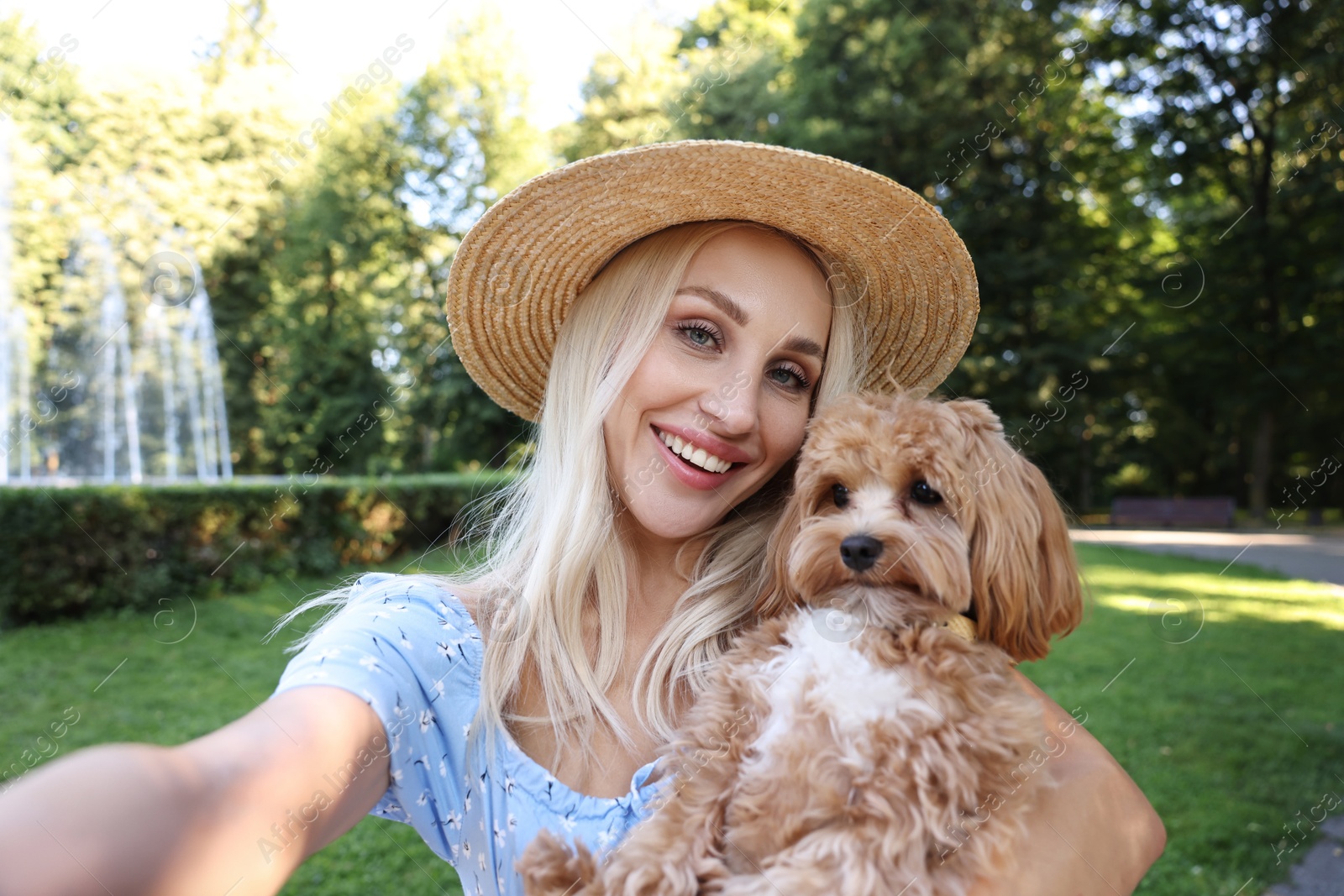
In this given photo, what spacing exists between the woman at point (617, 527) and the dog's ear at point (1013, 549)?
247 millimetres

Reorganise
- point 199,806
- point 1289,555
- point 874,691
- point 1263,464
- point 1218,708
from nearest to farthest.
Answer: point 199,806
point 874,691
point 1218,708
point 1289,555
point 1263,464

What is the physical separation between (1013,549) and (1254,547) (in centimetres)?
2135

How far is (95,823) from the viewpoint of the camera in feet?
3.18

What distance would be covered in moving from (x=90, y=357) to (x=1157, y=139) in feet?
90.7

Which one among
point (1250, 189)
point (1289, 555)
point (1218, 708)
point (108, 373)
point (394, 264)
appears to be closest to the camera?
point (1218, 708)

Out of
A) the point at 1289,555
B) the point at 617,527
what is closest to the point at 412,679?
the point at 617,527

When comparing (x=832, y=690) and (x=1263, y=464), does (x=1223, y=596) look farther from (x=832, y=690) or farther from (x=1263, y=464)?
(x=1263, y=464)

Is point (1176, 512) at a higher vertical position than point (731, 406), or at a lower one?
lower

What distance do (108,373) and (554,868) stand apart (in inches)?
1022

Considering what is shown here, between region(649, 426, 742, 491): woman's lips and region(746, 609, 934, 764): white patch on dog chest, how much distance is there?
50 centimetres

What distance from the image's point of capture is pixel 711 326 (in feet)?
7.07

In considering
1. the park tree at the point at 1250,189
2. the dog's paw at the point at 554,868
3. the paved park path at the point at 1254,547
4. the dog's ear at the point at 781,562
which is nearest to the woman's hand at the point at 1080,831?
the dog's ear at the point at 781,562

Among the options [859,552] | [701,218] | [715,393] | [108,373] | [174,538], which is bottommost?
[108,373]

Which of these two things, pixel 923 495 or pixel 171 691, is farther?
pixel 171 691
